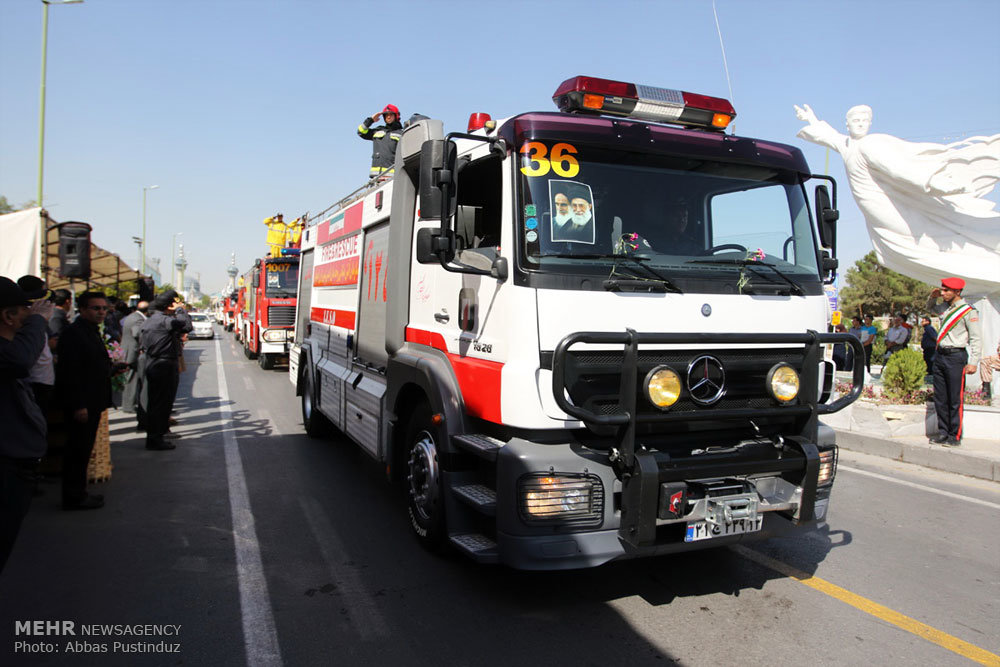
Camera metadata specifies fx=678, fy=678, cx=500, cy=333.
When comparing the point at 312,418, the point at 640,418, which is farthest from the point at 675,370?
the point at 312,418

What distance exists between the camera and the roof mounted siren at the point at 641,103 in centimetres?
424

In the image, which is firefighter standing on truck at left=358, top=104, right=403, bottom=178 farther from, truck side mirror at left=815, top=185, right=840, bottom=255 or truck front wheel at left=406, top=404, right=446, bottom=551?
truck side mirror at left=815, top=185, right=840, bottom=255

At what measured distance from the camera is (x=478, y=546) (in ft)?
12.4

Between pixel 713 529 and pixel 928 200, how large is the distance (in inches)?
488

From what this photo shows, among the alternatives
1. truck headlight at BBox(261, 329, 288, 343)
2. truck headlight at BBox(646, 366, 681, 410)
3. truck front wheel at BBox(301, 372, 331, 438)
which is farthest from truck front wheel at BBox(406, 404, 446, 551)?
truck headlight at BBox(261, 329, 288, 343)

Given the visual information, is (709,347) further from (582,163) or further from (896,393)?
(896,393)

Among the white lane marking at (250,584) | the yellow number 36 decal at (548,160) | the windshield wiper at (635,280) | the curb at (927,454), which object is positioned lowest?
the white lane marking at (250,584)

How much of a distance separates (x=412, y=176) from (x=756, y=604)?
3.75 meters

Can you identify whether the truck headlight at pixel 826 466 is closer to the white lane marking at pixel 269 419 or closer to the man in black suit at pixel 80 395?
the man in black suit at pixel 80 395

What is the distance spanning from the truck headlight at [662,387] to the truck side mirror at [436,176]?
4.87 ft

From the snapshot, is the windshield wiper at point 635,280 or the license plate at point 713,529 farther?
the windshield wiper at point 635,280

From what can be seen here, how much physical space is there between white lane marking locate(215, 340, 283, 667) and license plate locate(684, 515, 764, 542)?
7.12 ft

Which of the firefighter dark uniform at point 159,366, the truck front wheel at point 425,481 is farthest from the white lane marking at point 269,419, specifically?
the truck front wheel at point 425,481

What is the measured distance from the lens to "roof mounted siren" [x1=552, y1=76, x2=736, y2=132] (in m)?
4.24
